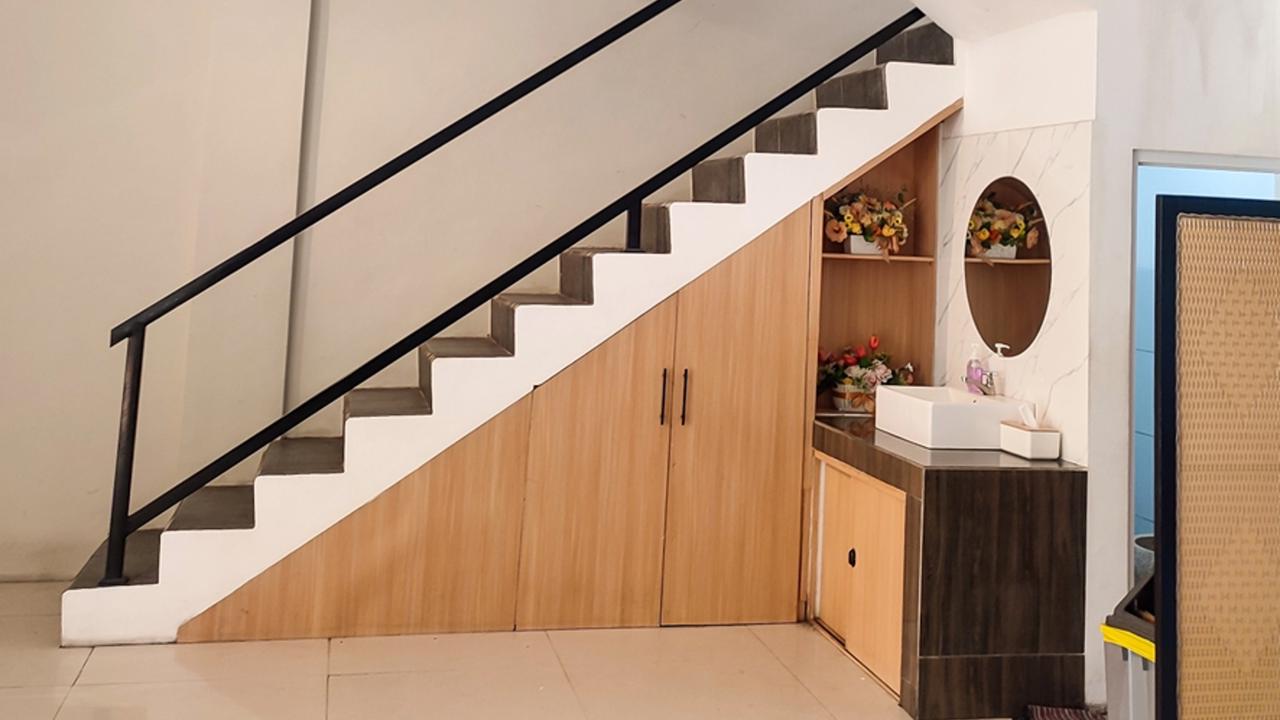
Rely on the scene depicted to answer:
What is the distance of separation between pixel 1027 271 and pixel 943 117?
785 mm

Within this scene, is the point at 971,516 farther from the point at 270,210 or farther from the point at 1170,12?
the point at 270,210

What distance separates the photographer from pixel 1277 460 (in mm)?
2129

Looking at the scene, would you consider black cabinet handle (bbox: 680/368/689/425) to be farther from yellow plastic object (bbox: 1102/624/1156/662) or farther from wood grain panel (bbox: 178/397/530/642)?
yellow plastic object (bbox: 1102/624/1156/662)

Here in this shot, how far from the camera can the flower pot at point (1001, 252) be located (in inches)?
162

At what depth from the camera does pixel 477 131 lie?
16.8 ft

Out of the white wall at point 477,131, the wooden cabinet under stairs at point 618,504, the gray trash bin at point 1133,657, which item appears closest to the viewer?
the gray trash bin at point 1133,657

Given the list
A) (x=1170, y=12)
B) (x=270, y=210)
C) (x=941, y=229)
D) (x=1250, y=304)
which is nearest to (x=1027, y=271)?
(x=941, y=229)

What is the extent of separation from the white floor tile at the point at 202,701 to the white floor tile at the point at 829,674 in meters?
1.62

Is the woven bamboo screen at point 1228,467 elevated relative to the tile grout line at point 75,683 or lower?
elevated

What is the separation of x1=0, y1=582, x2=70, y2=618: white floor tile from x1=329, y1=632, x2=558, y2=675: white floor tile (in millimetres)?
1174

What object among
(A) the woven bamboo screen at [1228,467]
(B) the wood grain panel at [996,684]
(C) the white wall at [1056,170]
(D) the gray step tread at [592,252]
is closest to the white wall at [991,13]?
(C) the white wall at [1056,170]

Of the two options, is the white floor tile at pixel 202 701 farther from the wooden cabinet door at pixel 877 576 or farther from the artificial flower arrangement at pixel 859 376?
the artificial flower arrangement at pixel 859 376

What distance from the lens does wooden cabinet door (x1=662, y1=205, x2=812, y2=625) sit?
14.3ft

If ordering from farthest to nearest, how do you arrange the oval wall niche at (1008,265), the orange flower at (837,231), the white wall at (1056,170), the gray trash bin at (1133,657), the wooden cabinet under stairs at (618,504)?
the orange flower at (837,231) < the wooden cabinet under stairs at (618,504) < the oval wall niche at (1008,265) < the white wall at (1056,170) < the gray trash bin at (1133,657)
